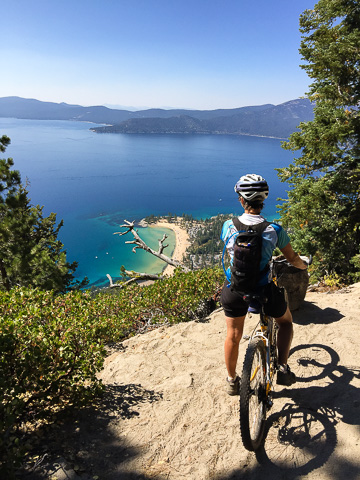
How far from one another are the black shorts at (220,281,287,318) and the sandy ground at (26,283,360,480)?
4.44 feet

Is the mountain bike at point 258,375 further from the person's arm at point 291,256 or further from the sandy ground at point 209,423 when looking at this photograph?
the person's arm at point 291,256

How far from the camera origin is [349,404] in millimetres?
3479

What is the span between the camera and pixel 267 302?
3012mm

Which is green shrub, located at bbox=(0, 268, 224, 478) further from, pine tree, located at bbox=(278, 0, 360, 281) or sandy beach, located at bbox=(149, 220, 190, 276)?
sandy beach, located at bbox=(149, 220, 190, 276)

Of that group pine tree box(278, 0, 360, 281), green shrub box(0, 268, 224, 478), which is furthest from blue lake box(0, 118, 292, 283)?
green shrub box(0, 268, 224, 478)

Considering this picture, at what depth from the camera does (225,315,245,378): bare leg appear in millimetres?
3165

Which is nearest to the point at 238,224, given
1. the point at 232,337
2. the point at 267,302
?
the point at 267,302

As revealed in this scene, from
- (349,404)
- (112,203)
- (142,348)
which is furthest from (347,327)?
(112,203)

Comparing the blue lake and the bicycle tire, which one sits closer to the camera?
the bicycle tire

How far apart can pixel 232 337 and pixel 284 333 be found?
66 cm

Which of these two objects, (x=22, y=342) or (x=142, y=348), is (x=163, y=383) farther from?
(x=22, y=342)

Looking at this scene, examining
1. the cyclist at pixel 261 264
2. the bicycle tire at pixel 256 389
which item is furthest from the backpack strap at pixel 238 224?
the bicycle tire at pixel 256 389

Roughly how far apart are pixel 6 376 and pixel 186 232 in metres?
122

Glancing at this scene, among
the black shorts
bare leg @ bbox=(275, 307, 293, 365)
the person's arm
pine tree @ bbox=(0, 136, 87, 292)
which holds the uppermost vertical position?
the person's arm
